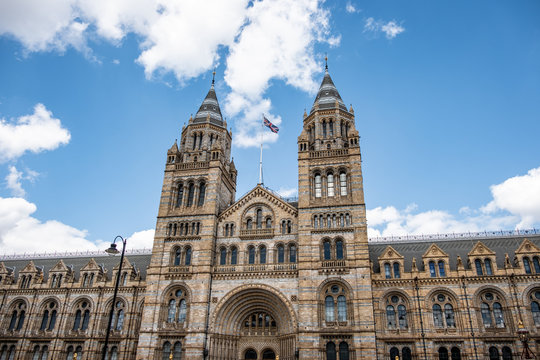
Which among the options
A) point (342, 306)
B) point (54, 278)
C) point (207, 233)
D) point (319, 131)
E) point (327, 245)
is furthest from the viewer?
point (54, 278)

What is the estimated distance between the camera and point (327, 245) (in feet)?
133

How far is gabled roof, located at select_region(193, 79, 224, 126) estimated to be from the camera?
51.2 m

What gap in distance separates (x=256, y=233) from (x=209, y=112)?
18111mm

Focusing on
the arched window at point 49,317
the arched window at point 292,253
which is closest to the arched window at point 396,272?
the arched window at point 292,253

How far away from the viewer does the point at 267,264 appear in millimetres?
40844

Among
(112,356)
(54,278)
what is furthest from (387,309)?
(54,278)

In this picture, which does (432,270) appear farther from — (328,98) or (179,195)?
(179,195)

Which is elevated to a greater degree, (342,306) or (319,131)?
(319,131)

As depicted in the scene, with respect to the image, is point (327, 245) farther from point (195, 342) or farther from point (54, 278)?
point (54, 278)

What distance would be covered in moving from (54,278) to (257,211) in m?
27.9

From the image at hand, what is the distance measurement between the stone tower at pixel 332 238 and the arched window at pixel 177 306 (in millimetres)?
12128

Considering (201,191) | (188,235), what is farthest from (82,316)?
(201,191)

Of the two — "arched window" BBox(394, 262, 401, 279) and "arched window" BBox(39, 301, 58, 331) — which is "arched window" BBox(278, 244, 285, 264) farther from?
"arched window" BBox(39, 301, 58, 331)

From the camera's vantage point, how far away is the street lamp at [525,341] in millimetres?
34469
